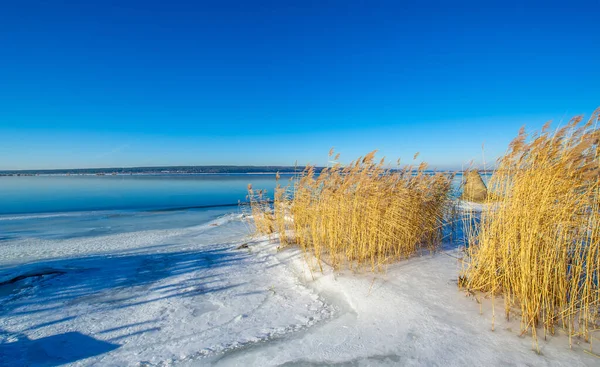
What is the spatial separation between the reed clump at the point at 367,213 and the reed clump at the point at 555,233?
2265mm

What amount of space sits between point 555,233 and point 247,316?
3.78 meters

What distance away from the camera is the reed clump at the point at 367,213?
228 inches

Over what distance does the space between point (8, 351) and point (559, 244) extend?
5.98 m

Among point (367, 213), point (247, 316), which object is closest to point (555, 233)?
point (367, 213)

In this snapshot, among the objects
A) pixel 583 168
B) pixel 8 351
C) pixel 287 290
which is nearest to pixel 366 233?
pixel 287 290

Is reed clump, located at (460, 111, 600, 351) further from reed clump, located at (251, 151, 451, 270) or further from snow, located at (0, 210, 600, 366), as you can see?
→ reed clump, located at (251, 151, 451, 270)

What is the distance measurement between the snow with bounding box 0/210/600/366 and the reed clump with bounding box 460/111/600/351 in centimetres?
29

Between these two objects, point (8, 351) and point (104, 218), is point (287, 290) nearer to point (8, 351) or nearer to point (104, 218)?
point (8, 351)

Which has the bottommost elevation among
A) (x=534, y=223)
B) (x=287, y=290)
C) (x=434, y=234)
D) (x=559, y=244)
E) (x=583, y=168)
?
(x=287, y=290)

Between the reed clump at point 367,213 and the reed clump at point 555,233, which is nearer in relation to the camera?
the reed clump at point 555,233

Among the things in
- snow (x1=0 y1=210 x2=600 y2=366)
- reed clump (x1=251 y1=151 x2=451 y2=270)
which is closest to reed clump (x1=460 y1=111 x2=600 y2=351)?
snow (x1=0 y1=210 x2=600 y2=366)

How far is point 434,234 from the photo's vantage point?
273 inches

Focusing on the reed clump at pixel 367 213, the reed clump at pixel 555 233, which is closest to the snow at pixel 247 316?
the reed clump at pixel 555 233

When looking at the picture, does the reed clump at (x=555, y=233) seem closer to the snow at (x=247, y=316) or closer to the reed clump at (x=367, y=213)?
the snow at (x=247, y=316)
